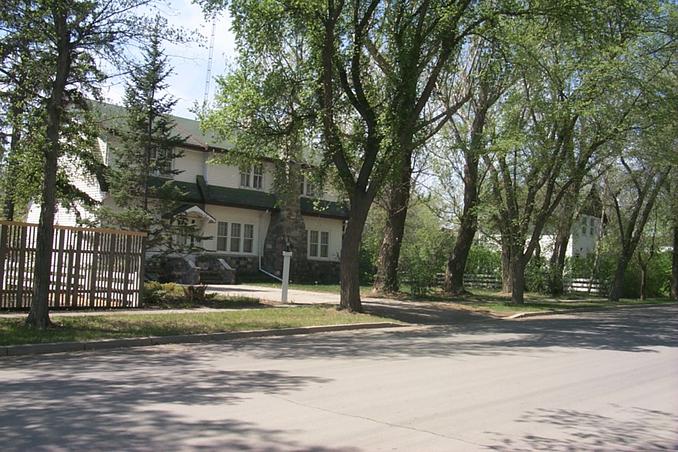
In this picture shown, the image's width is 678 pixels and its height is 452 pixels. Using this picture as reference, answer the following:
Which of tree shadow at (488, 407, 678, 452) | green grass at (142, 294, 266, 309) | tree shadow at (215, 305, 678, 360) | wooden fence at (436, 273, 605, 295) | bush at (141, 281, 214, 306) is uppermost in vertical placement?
wooden fence at (436, 273, 605, 295)

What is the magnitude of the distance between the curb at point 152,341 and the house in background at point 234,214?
13.9 m

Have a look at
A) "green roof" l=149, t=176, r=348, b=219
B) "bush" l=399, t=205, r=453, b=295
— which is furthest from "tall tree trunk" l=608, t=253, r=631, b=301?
"green roof" l=149, t=176, r=348, b=219

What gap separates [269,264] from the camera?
32.8 m

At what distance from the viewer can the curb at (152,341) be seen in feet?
35.0

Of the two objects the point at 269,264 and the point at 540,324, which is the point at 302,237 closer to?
the point at 269,264

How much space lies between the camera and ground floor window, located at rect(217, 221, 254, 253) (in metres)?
31.8

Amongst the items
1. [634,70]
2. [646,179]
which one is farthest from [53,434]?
[646,179]

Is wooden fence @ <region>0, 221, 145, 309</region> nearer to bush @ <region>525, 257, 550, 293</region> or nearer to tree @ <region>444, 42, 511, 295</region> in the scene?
tree @ <region>444, 42, 511, 295</region>

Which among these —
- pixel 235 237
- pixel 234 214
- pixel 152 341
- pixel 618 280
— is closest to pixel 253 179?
pixel 234 214

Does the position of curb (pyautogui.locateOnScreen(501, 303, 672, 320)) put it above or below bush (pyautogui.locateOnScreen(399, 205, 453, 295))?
below

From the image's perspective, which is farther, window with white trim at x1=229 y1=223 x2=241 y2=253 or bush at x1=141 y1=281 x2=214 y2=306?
window with white trim at x1=229 y1=223 x2=241 y2=253

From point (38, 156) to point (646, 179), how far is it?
98.9 feet

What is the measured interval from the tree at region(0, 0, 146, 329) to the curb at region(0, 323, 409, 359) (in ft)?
6.00

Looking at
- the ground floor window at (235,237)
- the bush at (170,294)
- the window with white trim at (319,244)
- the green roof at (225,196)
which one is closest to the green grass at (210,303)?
the bush at (170,294)
